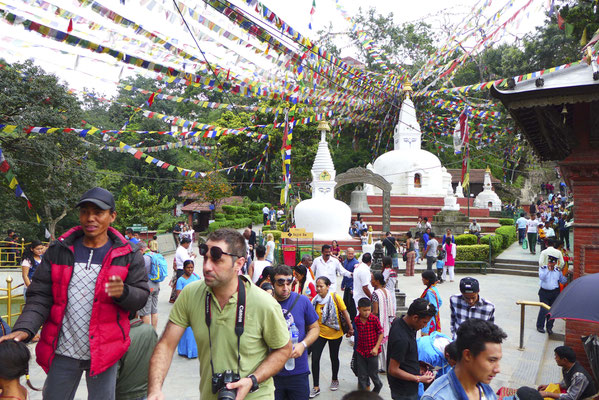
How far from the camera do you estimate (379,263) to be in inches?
388

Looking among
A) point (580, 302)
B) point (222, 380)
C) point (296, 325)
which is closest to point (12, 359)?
point (222, 380)

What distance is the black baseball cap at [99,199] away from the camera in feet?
9.62

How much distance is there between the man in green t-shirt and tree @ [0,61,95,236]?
16.2m

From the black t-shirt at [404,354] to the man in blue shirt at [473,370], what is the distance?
1597 millimetres

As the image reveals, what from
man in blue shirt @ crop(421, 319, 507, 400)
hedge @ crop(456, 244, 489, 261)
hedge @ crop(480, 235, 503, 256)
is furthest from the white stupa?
man in blue shirt @ crop(421, 319, 507, 400)

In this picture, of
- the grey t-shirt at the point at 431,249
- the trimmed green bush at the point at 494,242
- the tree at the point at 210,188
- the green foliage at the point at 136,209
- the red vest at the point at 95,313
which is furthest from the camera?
the tree at the point at 210,188

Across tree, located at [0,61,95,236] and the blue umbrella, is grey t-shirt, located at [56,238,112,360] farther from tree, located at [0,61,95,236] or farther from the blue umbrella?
tree, located at [0,61,95,236]

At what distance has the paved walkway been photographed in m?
6.13

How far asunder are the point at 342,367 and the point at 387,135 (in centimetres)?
3596

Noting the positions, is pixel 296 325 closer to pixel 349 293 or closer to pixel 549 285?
pixel 349 293

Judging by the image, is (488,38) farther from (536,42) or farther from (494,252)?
(536,42)

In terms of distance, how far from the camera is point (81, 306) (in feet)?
9.58

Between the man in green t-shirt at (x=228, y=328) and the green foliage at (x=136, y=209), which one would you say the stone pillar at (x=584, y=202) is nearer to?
the man in green t-shirt at (x=228, y=328)

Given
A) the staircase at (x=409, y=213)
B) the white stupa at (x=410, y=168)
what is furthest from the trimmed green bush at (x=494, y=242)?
the white stupa at (x=410, y=168)
